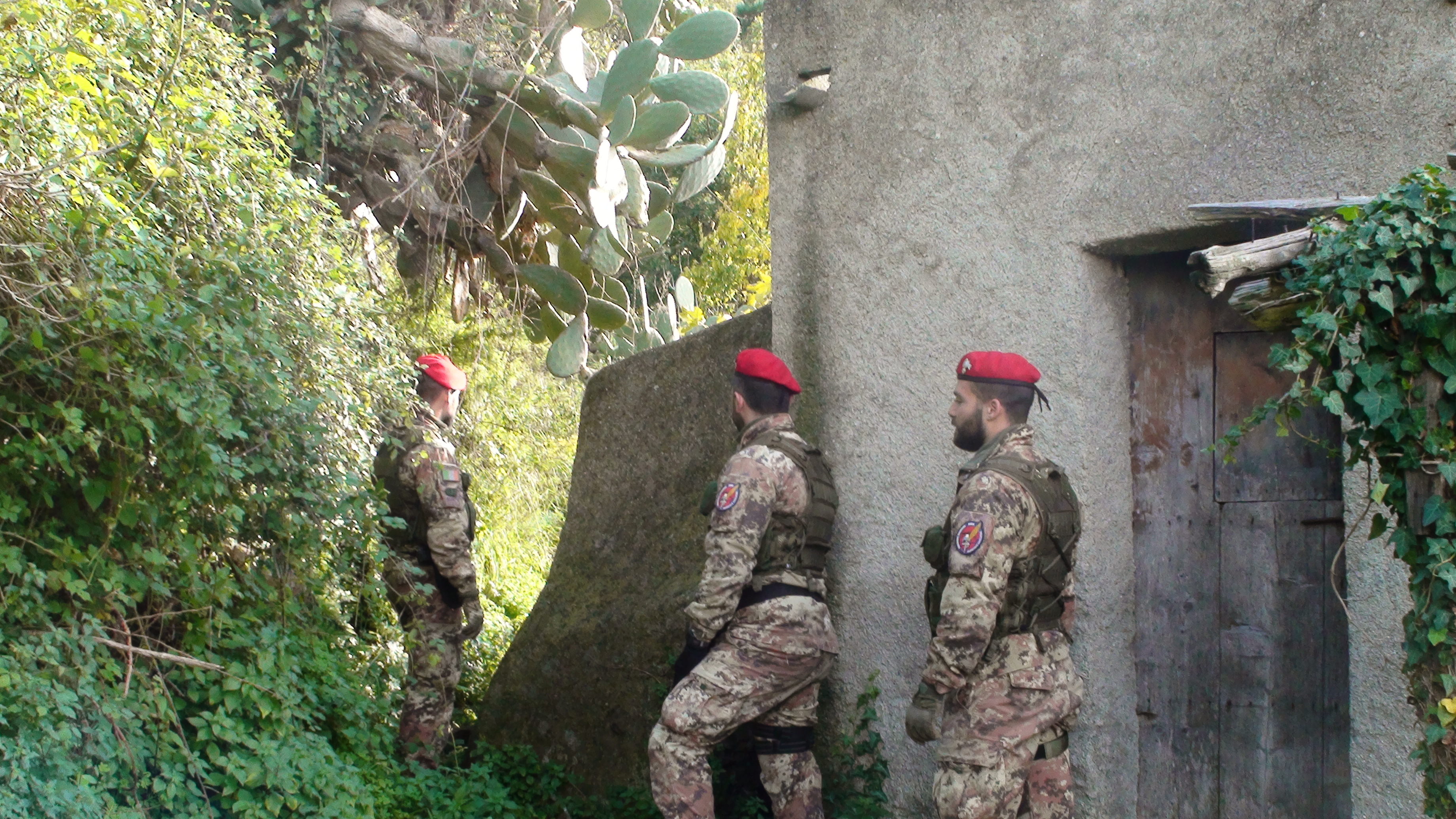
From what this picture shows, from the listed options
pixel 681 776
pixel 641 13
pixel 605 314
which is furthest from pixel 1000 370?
pixel 605 314

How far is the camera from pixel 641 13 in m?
6.16

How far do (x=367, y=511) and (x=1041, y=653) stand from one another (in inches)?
91.4

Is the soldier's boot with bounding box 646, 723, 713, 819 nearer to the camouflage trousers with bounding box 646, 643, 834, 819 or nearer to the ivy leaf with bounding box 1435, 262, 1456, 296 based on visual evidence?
the camouflage trousers with bounding box 646, 643, 834, 819

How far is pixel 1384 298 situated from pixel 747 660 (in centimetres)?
226

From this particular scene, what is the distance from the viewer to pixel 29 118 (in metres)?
3.29

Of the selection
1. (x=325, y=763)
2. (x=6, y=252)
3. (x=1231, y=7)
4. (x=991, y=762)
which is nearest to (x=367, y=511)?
(x=325, y=763)

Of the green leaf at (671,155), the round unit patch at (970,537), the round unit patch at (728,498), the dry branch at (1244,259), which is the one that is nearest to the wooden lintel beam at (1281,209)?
the dry branch at (1244,259)

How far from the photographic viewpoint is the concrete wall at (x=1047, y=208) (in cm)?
Result: 325

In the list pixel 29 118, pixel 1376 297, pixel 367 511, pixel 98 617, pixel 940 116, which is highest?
pixel 940 116

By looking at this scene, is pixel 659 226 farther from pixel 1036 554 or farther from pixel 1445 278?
pixel 1445 278

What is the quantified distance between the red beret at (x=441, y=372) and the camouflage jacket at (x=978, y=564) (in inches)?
107

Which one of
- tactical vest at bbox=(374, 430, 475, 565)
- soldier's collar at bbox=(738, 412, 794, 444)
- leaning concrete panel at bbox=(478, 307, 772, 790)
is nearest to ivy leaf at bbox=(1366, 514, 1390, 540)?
soldier's collar at bbox=(738, 412, 794, 444)

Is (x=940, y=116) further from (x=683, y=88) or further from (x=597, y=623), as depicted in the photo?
(x=597, y=623)

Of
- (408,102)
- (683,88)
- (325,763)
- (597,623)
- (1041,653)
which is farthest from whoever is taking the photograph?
(408,102)
